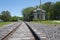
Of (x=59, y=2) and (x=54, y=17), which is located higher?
(x=59, y=2)

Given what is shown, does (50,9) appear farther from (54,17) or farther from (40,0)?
(40,0)

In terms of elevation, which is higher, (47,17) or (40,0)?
(40,0)

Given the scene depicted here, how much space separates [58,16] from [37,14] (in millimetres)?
17684

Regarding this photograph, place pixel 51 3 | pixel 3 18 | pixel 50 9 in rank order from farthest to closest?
pixel 51 3, pixel 50 9, pixel 3 18

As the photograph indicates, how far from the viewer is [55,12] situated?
476 ft

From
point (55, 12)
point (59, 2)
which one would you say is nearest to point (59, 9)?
point (55, 12)

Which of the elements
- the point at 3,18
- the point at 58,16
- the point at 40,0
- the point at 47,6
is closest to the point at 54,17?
the point at 58,16

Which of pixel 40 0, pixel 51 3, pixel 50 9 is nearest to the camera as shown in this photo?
pixel 40 0

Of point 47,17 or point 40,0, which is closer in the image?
point 40,0

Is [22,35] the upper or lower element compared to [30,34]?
upper

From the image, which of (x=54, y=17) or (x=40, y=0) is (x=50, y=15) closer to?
(x=54, y=17)

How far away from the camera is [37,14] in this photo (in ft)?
438

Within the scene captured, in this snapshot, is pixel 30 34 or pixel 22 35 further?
pixel 30 34

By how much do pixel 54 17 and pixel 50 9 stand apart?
1302 cm
